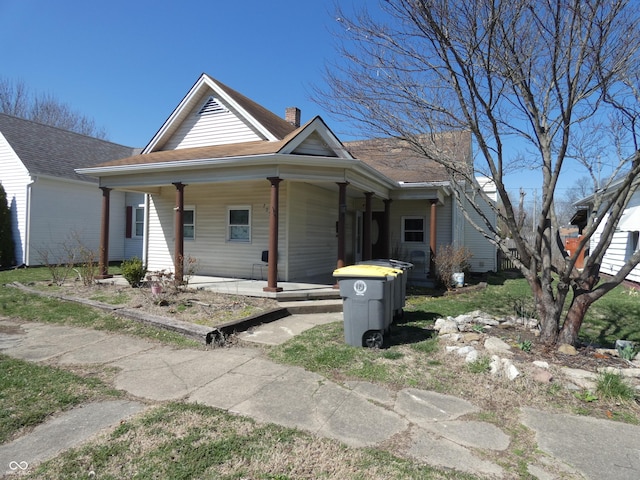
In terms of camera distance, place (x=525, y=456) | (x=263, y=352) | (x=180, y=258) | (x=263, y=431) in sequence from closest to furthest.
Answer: (x=525, y=456), (x=263, y=431), (x=263, y=352), (x=180, y=258)

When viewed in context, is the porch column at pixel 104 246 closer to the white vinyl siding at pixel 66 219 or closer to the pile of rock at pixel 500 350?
the white vinyl siding at pixel 66 219

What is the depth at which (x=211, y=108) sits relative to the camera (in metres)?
12.5

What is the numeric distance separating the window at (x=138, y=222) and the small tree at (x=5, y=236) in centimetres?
471

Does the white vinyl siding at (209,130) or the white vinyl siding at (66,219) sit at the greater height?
the white vinyl siding at (209,130)

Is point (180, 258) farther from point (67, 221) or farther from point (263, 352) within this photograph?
point (67, 221)

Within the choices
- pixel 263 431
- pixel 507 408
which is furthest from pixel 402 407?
pixel 263 431

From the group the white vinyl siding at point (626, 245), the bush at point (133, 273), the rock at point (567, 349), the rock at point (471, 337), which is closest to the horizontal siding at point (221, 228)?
the bush at point (133, 273)

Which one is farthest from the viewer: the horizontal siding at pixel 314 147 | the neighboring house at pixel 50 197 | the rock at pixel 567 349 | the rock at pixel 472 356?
the neighboring house at pixel 50 197

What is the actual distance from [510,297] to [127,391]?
32.8 ft

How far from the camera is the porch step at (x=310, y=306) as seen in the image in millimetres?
8391

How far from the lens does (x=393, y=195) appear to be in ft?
45.3

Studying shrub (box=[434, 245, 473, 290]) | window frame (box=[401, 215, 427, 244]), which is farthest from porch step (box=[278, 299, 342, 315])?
window frame (box=[401, 215, 427, 244])

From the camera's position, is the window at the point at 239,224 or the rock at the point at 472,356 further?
the window at the point at 239,224

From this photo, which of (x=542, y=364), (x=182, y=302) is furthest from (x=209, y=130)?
(x=542, y=364)
